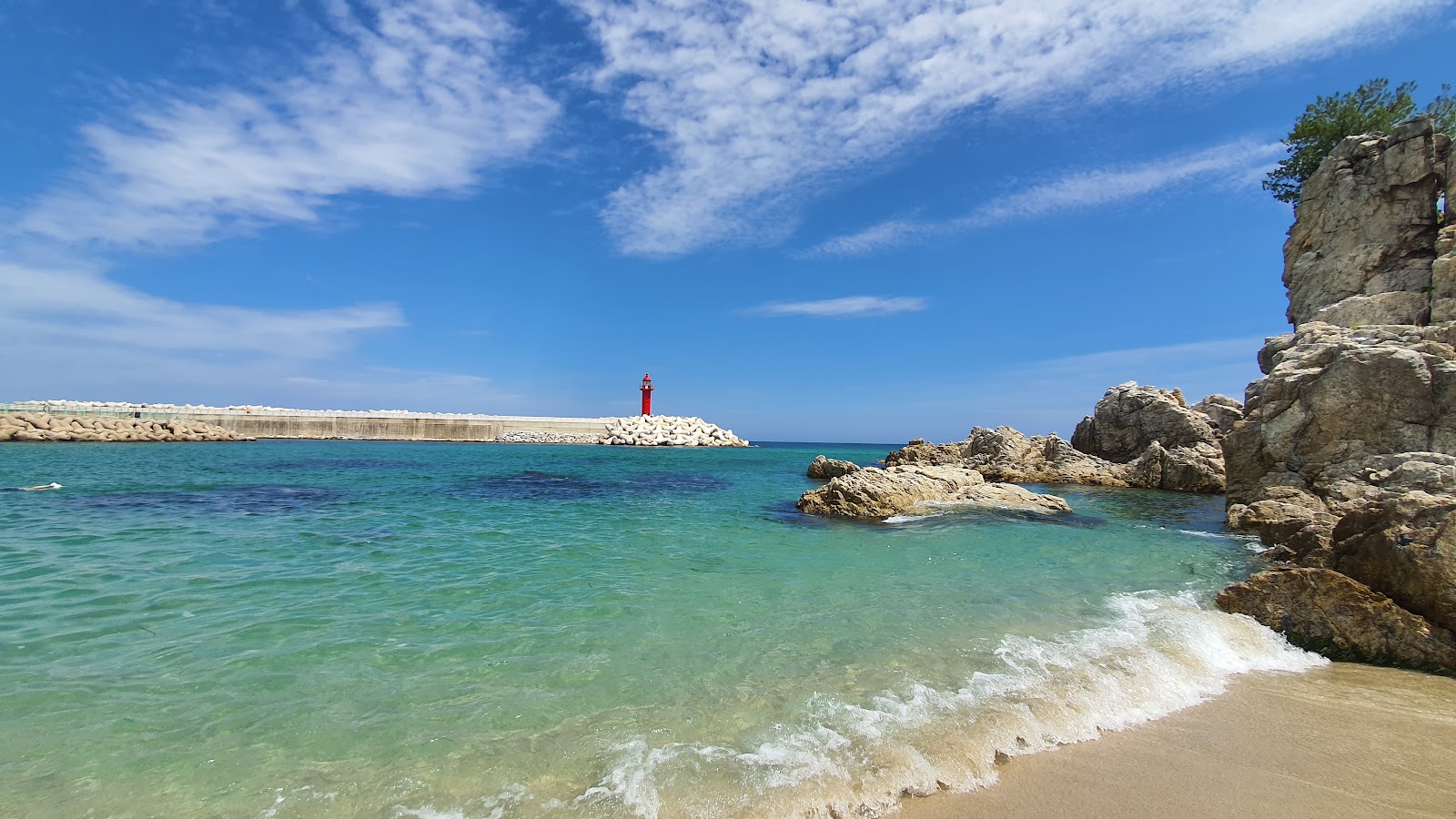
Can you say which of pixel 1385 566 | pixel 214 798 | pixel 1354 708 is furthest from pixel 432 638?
pixel 1385 566

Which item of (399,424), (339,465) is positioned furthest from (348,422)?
(339,465)

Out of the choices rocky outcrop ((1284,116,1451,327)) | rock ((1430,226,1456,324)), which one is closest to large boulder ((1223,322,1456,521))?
rock ((1430,226,1456,324))

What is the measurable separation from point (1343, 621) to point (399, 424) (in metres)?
68.8

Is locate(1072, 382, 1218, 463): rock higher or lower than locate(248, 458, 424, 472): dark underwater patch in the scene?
higher

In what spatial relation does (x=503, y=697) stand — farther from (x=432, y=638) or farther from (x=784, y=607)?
(x=784, y=607)

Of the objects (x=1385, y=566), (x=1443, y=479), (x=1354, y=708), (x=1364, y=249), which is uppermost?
(x=1364, y=249)

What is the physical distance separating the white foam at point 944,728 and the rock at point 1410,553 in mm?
1168

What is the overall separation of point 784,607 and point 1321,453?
13422 mm

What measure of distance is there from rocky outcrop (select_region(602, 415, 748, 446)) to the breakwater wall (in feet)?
12.2

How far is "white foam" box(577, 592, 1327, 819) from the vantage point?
3334 mm

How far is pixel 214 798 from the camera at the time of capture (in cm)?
321

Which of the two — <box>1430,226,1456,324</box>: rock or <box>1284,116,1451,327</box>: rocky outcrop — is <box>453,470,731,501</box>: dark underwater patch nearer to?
<box>1430,226,1456,324</box>: rock

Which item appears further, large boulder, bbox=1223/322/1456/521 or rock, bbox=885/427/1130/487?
rock, bbox=885/427/1130/487

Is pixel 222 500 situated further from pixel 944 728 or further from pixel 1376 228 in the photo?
pixel 1376 228
